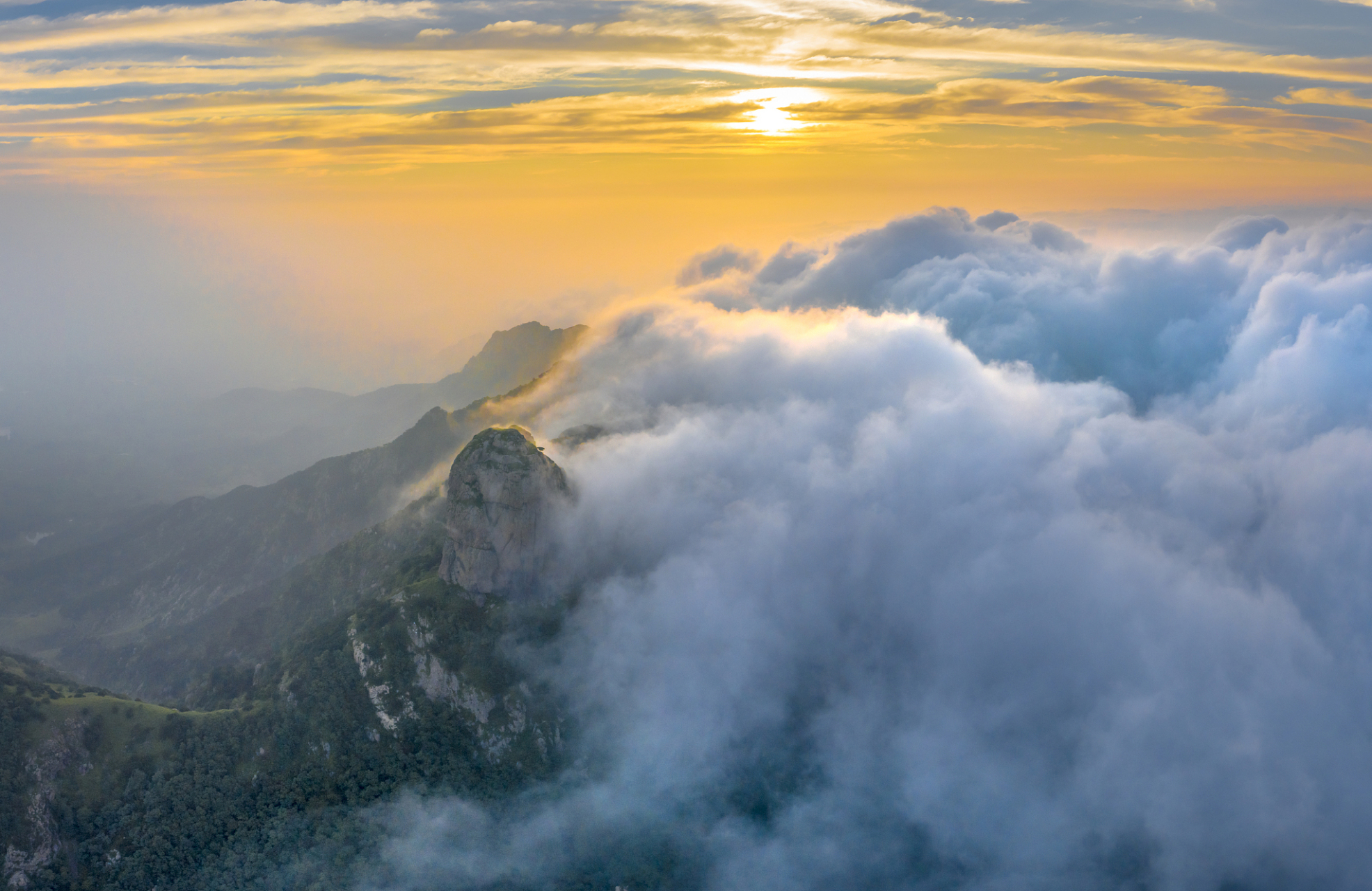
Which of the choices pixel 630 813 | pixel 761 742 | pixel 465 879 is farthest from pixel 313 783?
pixel 761 742

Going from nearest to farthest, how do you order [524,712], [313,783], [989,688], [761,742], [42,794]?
1. [42,794]
2. [313,783]
3. [524,712]
4. [761,742]
5. [989,688]

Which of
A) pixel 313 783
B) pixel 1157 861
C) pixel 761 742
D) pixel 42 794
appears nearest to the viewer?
pixel 42 794

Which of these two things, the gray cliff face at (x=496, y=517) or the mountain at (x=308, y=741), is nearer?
the mountain at (x=308, y=741)

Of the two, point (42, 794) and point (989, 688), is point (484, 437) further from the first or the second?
point (989, 688)

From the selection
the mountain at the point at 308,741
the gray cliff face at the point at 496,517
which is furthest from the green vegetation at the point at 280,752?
the gray cliff face at the point at 496,517

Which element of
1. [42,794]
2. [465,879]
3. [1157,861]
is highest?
[42,794]

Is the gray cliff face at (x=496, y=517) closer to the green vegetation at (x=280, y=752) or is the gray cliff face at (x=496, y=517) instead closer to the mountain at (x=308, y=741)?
the mountain at (x=308, y=741)
